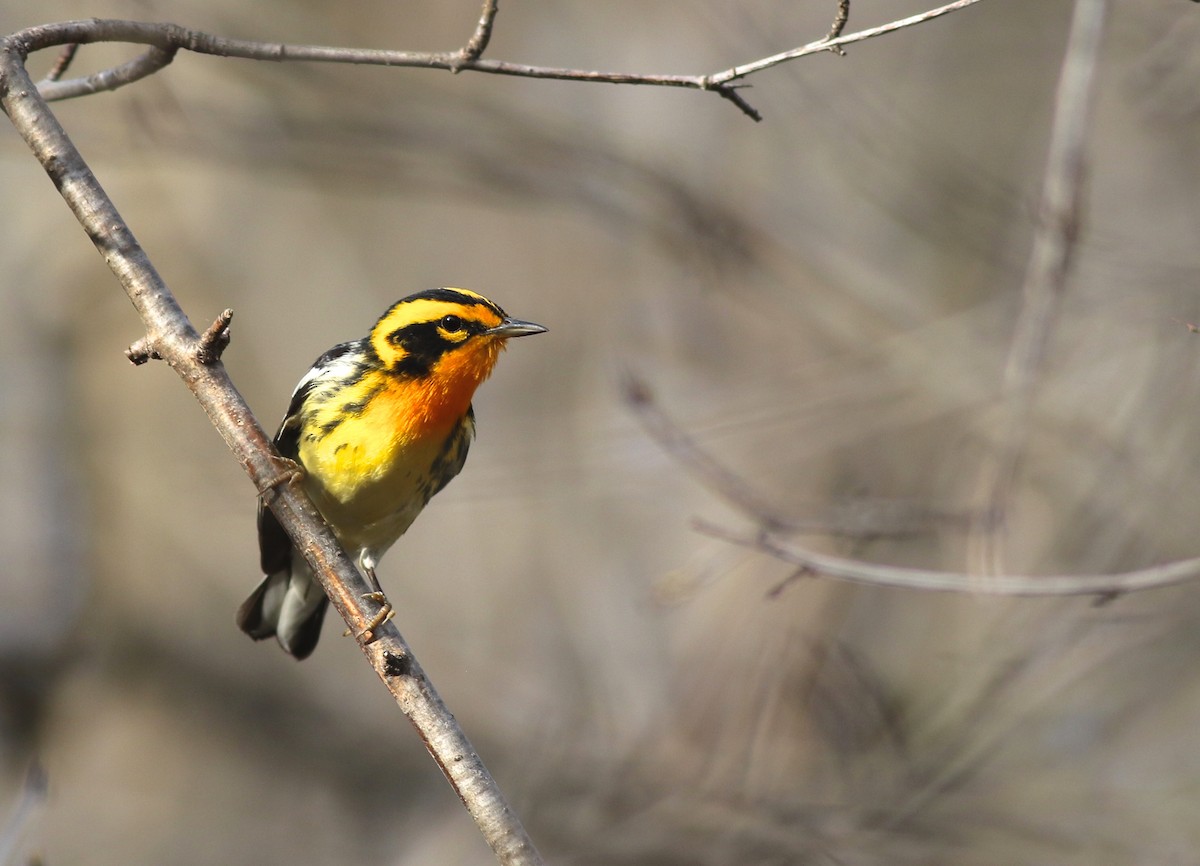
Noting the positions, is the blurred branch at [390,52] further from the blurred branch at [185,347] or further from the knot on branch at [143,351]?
the knot on branch at [143,351]

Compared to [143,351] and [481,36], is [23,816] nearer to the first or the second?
[143,351]

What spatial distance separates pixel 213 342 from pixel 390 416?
4.80ft

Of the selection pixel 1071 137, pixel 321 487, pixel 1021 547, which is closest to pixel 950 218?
pixel 1021 547

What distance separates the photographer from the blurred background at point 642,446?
7094mm

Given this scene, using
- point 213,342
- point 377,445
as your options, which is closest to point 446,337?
point 377,445

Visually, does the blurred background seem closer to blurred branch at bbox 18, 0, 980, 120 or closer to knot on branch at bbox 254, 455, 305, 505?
blurred branch at bbox 18, 0, 980, 120

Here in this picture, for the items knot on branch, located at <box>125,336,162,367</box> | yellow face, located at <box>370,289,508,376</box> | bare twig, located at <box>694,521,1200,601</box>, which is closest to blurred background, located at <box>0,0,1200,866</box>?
bare twig, located at <box>694,521,1200,601</box>

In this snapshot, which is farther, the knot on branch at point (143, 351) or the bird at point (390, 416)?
the bird at point (390, 416)

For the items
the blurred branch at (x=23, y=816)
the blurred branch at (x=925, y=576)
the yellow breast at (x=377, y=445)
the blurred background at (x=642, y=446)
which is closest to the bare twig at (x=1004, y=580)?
the blurred branch at (x=925, y=576)

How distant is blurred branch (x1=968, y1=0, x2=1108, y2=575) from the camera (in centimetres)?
525

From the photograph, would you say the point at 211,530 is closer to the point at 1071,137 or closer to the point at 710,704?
the point at 710,704

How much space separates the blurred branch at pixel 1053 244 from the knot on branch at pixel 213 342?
323cm

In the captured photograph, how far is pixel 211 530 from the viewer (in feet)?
41.0

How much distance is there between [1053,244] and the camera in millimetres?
5883
